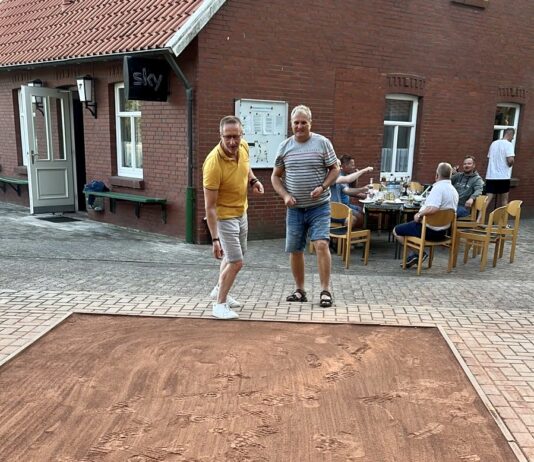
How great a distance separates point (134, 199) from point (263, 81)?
2.94m

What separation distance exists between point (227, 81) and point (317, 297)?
405cm

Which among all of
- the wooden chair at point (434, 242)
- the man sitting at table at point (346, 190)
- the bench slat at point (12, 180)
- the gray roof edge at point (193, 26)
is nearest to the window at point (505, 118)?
the man sitting at table at point (346, 190)

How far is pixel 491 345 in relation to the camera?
4.48 meters

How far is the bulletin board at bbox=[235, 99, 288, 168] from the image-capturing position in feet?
27.5

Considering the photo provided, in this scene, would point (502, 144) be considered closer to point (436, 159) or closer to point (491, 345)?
point (436, 159)

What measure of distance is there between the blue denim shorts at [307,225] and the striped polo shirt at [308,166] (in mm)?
83

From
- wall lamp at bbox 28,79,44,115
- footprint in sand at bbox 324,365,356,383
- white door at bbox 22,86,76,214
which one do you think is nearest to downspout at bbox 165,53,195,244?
white door at bbox 22,86,76,214

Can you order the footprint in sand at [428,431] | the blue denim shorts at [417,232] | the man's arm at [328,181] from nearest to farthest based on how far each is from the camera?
the footprint in sand at [428,431] < the man's arm at [328,181] < the blue denim shorts at [417,232]

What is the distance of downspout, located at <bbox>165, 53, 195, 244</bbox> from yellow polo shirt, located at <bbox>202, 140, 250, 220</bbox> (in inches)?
131

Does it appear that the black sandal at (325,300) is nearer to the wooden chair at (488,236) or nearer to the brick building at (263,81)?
the wooden chair at (488,236)

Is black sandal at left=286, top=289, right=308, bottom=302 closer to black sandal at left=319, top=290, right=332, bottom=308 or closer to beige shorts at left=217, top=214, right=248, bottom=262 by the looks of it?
black sandal at left=319, top=290, right=332, bottom=308

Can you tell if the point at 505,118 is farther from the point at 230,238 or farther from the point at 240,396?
the point at 240,396

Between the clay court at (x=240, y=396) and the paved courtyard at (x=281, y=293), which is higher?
the clay court at (x=240, y=396)

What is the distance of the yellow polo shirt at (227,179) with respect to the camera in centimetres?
451
